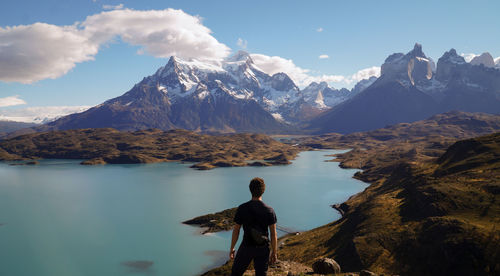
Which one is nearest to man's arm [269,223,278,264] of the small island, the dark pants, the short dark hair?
the dark pants

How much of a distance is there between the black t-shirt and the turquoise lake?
207ft

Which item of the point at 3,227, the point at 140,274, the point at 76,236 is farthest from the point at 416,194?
the point at 3,227

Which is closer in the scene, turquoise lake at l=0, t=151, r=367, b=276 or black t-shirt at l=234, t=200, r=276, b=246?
black t-shirt at l=234, t=200, r=276, b=246

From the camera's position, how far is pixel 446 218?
66.7 meters

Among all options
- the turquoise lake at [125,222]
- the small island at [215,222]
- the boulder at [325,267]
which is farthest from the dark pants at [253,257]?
the small island at [215,222]

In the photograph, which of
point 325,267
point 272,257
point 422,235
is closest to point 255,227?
point 272,257

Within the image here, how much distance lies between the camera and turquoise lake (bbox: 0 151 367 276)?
77938mm

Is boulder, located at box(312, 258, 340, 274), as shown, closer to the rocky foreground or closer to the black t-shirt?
the rocky foreground

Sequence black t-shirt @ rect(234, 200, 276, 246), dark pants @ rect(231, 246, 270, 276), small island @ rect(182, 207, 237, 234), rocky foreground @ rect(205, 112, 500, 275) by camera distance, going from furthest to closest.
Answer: small island @ rect(182, 207, 237, 234) < rocky foreground @ rect(205, 112, 500, 275) < dark pants @ rect(231, 246, 270, 276) < black t-shirt @ rect(234, 200, 276, 246)

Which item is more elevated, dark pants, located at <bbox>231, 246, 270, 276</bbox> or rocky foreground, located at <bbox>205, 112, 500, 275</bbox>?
dark pants, located at <bbox>231, 246, 270, 276</bbox>

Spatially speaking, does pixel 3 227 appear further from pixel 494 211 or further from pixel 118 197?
pixel 494 211

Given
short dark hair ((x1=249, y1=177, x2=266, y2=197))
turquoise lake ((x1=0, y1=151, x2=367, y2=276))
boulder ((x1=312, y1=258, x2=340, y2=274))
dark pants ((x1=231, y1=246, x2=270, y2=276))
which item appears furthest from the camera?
turquoise lake ((x1=0, y1=151, x2=367, y2=276))

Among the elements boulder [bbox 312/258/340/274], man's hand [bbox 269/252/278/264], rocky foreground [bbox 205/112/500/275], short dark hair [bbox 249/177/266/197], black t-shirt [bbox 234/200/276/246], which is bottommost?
rocky foreground [bbox 205/112/500/275]

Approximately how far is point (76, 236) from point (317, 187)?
413 ft
